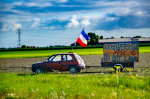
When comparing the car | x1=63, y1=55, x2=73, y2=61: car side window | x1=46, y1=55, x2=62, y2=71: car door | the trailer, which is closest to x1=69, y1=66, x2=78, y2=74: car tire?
the car

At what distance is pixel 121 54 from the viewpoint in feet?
58.6

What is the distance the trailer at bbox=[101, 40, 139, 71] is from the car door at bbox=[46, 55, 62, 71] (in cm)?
336

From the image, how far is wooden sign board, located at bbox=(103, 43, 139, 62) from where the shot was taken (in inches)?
696

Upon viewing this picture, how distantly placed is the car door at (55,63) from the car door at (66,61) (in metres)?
0.25

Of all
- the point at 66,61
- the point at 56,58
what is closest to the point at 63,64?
the point at 66,61

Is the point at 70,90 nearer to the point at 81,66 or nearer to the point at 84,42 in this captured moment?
the point at 81,66

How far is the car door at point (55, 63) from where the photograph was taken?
688 inches

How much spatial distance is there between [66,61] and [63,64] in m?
0.32

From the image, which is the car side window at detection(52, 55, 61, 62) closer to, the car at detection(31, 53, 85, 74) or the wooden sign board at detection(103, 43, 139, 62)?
the car at detection(31, 53, 85, 74)

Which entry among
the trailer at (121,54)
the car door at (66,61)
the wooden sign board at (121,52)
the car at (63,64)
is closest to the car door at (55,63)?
the car at (63,64)

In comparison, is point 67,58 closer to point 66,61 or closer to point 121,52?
point 66,61

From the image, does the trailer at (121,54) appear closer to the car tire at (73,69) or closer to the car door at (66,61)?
the car tire at (73,69)

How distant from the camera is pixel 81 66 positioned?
17.4 metres

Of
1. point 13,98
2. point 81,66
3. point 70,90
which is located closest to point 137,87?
point 70,90
